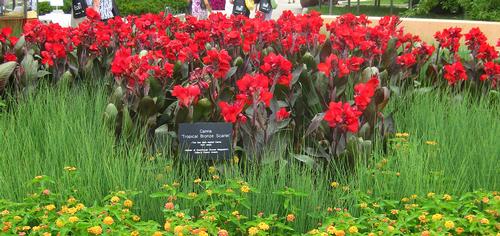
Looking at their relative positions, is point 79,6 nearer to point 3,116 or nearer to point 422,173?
point 3,116

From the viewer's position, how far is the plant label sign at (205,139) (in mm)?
3922

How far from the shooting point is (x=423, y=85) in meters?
6.13

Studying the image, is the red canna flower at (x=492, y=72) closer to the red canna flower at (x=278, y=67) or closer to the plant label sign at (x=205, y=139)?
the red canna flower at (x=278, y=67)

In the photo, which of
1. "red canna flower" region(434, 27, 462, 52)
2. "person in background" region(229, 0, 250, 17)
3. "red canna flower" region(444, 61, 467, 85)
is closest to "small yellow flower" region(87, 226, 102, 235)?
"red canna flower" region(444, 61, 467, 85)

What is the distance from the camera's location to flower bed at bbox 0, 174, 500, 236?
9.76ft

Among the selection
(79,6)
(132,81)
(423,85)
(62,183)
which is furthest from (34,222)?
(79,6)

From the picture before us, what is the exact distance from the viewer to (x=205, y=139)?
12.9 ft

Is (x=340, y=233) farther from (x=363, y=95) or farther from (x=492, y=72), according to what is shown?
(x=492, y=72)

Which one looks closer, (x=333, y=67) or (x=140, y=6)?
(x=333, y=67)

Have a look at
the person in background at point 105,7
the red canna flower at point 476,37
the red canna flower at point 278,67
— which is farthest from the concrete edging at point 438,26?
the red canna flower at point 278,67

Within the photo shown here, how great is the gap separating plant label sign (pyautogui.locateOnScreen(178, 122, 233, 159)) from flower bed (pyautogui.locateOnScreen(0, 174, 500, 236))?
32cm

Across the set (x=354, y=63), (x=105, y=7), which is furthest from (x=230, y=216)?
(x=105, y=7)

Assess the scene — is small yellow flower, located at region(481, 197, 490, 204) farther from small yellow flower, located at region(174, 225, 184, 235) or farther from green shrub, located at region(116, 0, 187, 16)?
green shrub, located at region(116, 0, 187, 16)

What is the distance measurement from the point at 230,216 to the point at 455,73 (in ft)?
9.09
